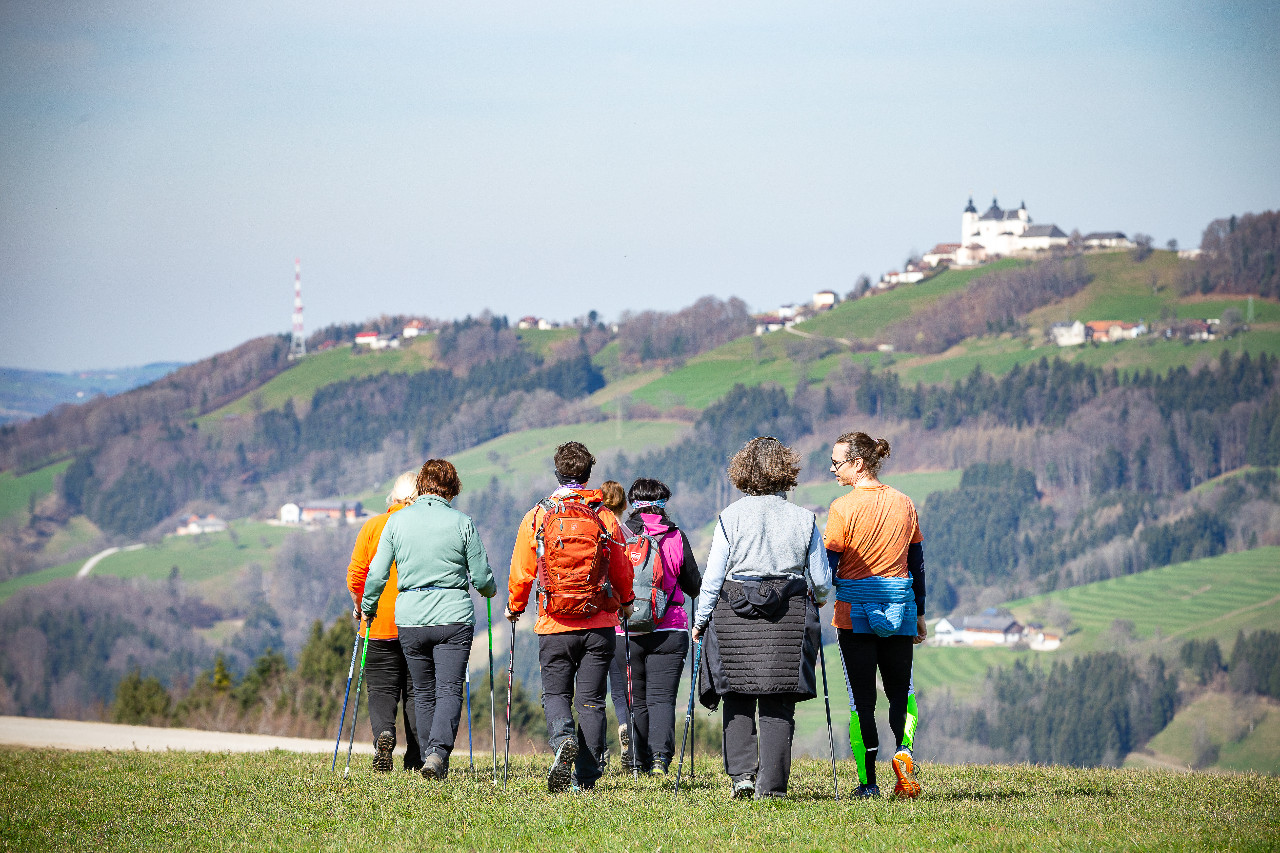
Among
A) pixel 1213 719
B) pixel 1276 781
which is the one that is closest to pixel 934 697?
pixel 1213 719

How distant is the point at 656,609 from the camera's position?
32.7 feet

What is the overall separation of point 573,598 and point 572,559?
0.24 m

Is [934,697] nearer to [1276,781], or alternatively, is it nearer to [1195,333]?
[1195,333]

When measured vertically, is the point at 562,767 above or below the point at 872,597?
below

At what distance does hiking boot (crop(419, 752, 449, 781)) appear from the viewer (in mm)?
9305

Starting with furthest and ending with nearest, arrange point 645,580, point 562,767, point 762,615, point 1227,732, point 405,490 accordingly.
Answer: point 1227,732
point 645,580
point 405,490
point 562,767
point 762,615

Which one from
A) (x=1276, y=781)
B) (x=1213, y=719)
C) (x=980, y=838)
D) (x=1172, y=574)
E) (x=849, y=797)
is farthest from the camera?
(x=1172, y=574)

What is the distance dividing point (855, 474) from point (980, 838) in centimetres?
250

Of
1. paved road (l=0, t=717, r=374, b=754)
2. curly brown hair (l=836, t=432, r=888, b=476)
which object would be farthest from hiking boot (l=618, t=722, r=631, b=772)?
paved road (l=0, t=717, r=374, b=754)

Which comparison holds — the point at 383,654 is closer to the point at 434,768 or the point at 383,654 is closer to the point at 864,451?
the point at 434,768

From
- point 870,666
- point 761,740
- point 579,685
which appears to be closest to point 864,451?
point 870,666

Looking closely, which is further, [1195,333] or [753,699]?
[1195,333]

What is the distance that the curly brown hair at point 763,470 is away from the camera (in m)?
8.04

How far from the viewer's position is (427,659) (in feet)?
31.3
